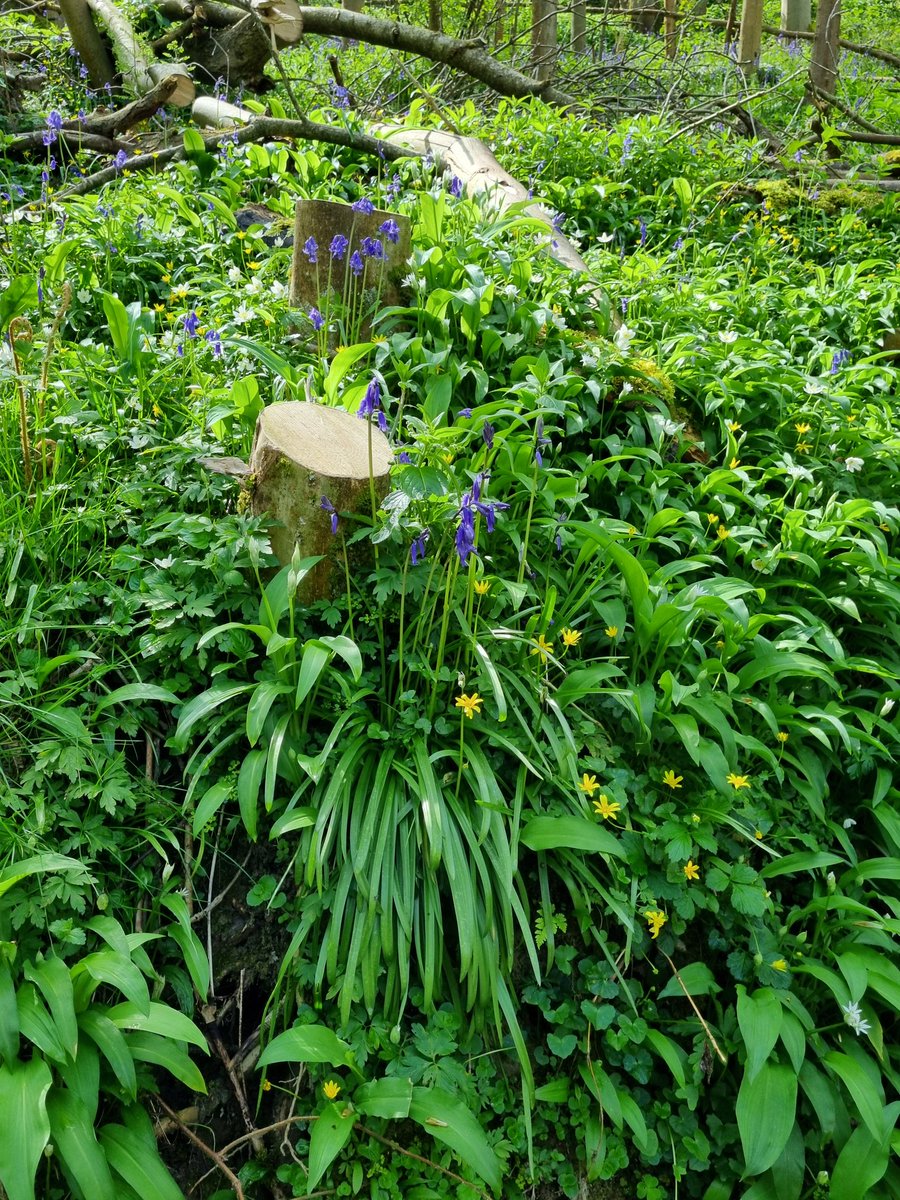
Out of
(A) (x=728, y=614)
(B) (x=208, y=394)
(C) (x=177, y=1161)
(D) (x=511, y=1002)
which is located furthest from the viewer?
(B) (x=208, y=394)

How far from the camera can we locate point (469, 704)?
83.6 inches

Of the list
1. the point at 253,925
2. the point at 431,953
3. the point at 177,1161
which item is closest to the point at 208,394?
the point at 253,925

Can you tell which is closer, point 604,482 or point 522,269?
point 604,482

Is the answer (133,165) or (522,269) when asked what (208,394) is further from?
(133,165)

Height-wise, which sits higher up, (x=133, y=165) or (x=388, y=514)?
(x=133, y=165)

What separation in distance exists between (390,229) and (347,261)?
205 millimetres

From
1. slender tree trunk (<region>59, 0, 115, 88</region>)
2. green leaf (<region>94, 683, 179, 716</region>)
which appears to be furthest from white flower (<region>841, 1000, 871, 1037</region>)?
slender tree trunk (<region>59, 0, 115, 88</region>)

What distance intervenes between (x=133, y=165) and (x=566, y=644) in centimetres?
407

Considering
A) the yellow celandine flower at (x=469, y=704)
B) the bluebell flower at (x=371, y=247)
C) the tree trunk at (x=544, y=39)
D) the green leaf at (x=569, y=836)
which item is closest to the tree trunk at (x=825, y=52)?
the tree trunk at (x=544, y=39)

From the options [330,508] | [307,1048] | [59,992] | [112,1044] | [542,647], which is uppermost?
[330,508]

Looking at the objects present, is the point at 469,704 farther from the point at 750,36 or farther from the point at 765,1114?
the point at 750,36

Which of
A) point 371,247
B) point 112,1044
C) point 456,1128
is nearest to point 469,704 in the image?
point 456,1128

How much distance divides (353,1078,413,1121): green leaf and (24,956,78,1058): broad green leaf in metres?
0.57

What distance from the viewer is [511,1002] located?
196 cm
